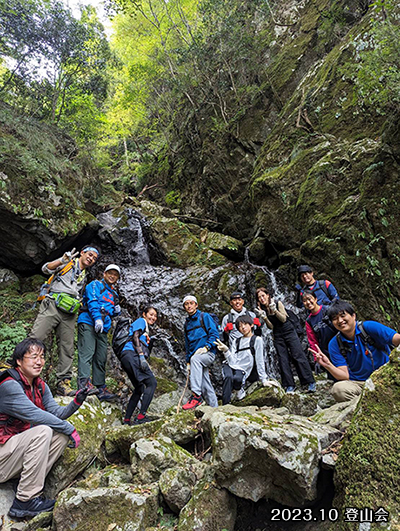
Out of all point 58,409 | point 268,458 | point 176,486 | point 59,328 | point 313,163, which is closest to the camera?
point 268,458

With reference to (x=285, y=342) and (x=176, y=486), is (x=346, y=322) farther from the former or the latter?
(x=176, y=486)

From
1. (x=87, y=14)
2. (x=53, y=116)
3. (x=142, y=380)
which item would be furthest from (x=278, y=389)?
(x=87, y=14)

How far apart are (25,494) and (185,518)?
186 centimetres

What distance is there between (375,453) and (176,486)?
2.10 meters

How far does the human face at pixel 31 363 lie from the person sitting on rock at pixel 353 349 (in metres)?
3.74

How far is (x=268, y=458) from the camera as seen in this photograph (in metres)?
3.00

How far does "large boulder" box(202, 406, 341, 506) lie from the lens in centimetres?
288

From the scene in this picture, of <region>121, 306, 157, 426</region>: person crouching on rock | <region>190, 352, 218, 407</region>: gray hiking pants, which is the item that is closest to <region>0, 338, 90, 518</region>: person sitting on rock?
<region>121, 306, 157, 426</region>: person crouching on rock

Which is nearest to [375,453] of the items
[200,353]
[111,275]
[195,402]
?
[200,353]

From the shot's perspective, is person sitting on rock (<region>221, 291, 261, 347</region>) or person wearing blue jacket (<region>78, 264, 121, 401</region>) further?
person sitting on rock (<region>221, 291, 261, 347</region>)

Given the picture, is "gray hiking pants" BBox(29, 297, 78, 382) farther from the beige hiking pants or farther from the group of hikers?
the beige hiking pants

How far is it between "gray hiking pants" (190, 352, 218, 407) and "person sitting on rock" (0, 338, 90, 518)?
2.46m

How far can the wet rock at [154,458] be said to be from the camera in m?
3.66

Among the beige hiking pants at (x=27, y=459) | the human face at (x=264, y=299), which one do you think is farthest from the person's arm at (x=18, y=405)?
A: the human face at (x=264, y=299)
